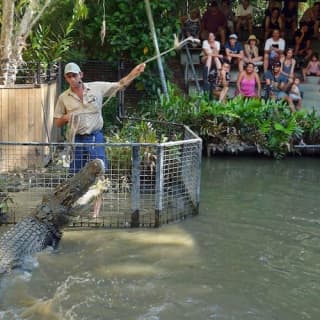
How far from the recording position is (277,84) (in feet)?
41.7

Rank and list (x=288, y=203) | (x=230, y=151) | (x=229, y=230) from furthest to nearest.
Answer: (x=230, y=151) < (x=288, y=203) < (x=229, y=230)

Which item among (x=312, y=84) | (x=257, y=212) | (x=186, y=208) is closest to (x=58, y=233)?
(x=186, y=208)

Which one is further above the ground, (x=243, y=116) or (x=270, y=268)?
(x=243, y=116)

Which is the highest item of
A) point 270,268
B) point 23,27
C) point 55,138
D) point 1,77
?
point 23,27

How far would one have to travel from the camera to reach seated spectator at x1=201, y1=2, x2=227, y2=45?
1474cm

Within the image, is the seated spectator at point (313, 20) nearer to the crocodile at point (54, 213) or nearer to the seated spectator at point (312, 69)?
the seated spectator at point (312, 69)

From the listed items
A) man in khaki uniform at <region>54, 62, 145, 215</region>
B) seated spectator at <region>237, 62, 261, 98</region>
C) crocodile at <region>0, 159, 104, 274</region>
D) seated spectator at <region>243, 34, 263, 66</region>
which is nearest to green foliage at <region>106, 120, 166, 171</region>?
man in khaki uniform at <region>54, 62, 145, 215</region>

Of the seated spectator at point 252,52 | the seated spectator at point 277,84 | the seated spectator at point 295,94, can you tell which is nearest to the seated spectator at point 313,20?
the seated spectator at point 252,52

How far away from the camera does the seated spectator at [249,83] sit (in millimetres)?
12367

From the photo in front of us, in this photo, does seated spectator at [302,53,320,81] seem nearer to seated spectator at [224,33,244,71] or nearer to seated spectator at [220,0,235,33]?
seated spectator at [224,33,244,71]

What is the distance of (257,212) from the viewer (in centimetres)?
736

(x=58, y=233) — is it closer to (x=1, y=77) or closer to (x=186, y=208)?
(x=186, y=208)

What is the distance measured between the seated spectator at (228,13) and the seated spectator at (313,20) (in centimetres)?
196

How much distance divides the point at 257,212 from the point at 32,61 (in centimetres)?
515
